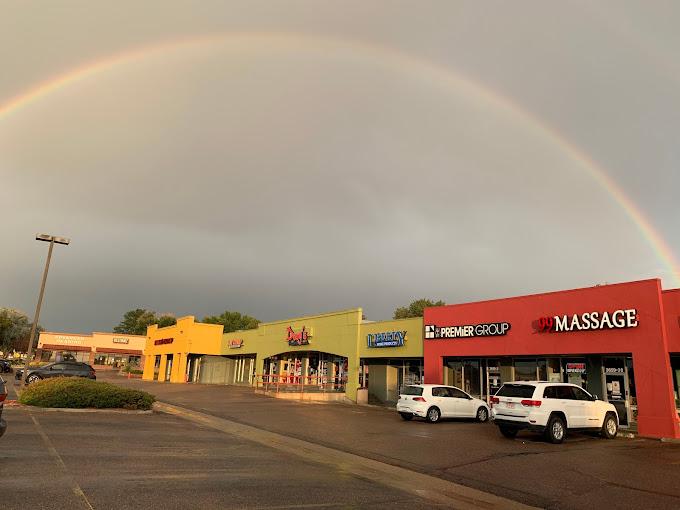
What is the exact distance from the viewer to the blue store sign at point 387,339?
30053 mm

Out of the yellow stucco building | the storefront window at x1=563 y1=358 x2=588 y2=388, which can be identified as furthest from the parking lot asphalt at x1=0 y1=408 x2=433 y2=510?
the yellow stucco building

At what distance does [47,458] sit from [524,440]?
1344 cm

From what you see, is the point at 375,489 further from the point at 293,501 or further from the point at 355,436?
the point at 355,436

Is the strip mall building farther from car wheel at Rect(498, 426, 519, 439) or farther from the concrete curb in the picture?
the concrete curb

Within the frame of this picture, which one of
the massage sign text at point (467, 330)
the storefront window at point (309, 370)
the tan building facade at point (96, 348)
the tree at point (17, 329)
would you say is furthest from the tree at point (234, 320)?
the massage sign text at point (467, 330)

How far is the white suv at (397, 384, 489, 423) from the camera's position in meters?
21.6

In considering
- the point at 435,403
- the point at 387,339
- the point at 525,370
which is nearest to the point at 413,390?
the point at 435,403

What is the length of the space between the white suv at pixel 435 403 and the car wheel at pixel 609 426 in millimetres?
6121

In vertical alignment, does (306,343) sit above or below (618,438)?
above

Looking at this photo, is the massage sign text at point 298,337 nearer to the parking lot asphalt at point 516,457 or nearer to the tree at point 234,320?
the parking lot asphalt at point 516,457

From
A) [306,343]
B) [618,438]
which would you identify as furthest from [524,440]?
[306,343]

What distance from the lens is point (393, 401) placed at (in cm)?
3120

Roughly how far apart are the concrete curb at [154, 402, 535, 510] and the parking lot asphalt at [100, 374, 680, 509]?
0.43m

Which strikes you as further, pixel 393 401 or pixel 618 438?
pixel 393 401
